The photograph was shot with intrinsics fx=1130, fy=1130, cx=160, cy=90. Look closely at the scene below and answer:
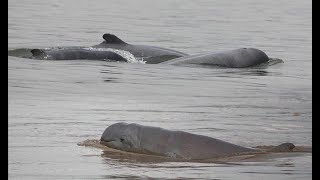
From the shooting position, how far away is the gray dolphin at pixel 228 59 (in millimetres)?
20484

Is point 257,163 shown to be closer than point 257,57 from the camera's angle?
Yes

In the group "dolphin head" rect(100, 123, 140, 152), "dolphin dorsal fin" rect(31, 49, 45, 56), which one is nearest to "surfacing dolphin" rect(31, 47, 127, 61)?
"dolphin dorsal fin" rect(31, 49, 45, 56)

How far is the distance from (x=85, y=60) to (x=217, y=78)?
9.80ft

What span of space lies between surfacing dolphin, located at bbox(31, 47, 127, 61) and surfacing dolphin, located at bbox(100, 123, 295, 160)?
315 inches

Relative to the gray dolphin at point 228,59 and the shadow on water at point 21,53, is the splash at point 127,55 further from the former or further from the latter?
the shadow on water at point 21,53

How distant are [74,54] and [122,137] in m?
8.37

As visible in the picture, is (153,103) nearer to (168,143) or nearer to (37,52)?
(168,143)

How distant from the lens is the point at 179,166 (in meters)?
11.4

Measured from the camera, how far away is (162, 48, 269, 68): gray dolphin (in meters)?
20.5

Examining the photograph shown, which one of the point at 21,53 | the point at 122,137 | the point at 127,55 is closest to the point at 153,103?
the point at 122,137

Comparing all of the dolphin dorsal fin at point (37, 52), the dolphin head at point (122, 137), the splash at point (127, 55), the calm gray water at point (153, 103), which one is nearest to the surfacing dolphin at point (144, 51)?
the splash at point (127, 55)

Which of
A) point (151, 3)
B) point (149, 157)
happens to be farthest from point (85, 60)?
point (151, 3)

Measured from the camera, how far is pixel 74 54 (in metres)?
20.6

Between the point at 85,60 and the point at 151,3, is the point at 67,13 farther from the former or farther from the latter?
the point at 85,60
